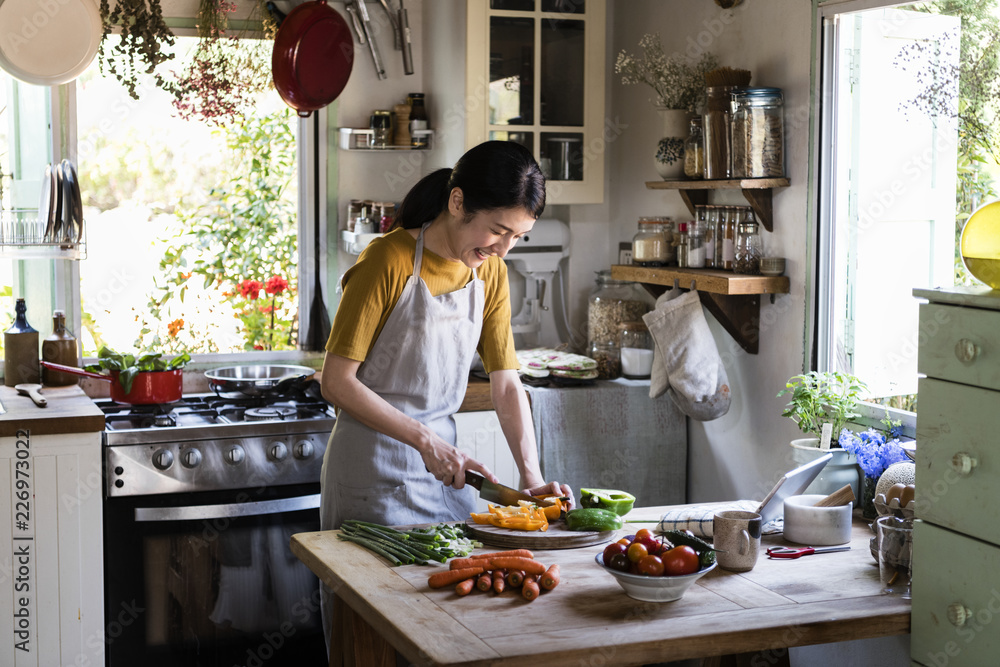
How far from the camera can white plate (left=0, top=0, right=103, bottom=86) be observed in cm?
332

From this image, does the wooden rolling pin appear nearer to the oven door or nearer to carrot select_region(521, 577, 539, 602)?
carrot select_region(521, 577, 539, 602)

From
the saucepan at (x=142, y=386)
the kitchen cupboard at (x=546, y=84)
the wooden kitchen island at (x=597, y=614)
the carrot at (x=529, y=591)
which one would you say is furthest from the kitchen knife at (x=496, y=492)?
the kitchen cupboard at (x=546, y=84)

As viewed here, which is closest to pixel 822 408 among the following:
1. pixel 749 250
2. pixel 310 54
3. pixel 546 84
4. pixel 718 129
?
pixel 749 250

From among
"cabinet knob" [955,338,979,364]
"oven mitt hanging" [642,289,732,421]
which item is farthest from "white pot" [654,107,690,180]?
"cabinet knob" [955,338,979,364]

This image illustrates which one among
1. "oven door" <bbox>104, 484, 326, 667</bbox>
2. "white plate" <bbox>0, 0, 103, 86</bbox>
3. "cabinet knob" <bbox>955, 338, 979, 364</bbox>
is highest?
"white plate" <bbox>0, 0, 103, 86</bbox>

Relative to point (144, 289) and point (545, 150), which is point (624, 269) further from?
point (144, 289)

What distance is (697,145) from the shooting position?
3.39 m

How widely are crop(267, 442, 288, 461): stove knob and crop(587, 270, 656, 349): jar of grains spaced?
1.24 m

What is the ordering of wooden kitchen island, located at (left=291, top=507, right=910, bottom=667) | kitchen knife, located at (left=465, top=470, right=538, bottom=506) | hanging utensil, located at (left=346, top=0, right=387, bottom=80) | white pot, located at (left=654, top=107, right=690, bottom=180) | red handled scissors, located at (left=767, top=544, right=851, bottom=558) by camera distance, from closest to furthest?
wooden kitchen island, located at (left=291, top=507, right=910, bottom=667) → red handled scissors, located at (left=767, top=544, right=851, bottom=558) → kitchen knife, located at (left=465, top=470, right=538, bottom=506) → white pot, located at (left=654, top=107, right=690, bottom=180) → hanging utensil, located at (left=346, top=0, right=387, bottom=80)

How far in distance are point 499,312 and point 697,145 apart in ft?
3.30

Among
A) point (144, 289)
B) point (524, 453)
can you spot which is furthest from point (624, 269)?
point (144, 289)

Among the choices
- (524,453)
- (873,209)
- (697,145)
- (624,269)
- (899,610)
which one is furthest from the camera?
(624,269)

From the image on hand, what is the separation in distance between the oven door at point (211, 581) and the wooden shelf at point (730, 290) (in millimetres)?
1309

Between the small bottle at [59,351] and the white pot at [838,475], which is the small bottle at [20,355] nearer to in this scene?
the small bottle at [59,351]
